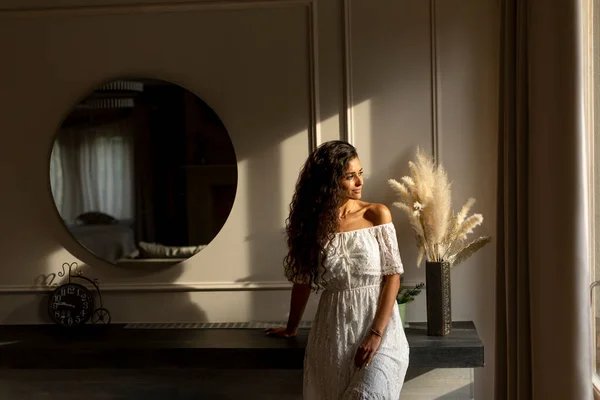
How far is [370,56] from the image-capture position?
3.66 metres

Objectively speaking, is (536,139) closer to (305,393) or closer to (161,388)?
(305,393)

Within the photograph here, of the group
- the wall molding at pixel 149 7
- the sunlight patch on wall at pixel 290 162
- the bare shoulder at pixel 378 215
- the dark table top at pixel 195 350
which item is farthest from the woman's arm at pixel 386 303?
the wall molding at pixel 149 7

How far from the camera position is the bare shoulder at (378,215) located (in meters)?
3.02

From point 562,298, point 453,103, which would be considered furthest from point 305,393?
point 453,103

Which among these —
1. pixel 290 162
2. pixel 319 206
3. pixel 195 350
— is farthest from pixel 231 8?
pixel 195 350

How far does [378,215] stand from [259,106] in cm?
101

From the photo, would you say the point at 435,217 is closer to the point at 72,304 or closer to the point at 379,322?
the point at 379,322

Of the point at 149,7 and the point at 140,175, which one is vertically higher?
the point at 149,7

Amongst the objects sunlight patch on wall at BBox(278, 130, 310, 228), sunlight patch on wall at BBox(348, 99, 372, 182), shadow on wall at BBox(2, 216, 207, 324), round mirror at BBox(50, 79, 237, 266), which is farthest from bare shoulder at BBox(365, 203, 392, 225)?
shadow on wall at BBox(2, 216, 207, 324)

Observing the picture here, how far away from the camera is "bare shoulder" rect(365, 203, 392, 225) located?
3.02 m

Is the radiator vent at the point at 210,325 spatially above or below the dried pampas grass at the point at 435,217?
below

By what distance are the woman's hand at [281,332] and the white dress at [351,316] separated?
0.36m

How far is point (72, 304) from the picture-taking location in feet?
12.3

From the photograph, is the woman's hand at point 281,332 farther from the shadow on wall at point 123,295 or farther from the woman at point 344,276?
the shadow on wall at point 123,295
